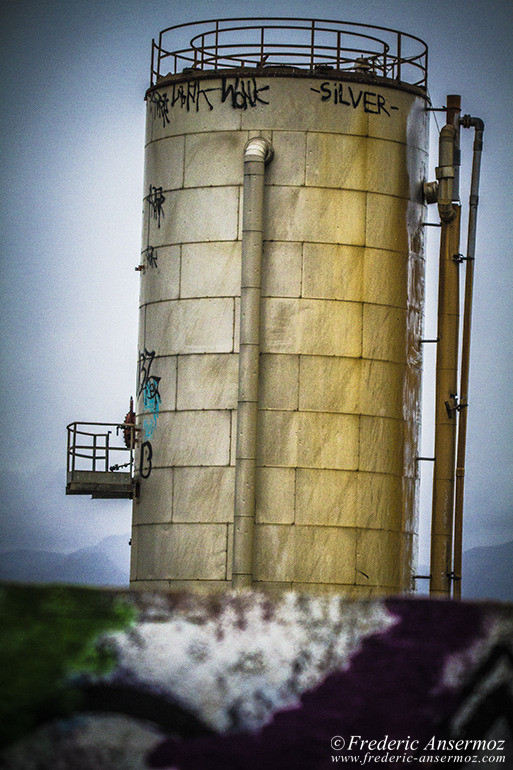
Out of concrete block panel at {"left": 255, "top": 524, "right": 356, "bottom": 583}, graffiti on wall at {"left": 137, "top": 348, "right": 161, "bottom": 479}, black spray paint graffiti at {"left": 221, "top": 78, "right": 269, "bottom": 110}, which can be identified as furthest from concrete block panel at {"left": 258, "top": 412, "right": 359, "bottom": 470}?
black spray paint graffiti at {"left": 221, "top": 78, "right": 269, "bottom": 110}

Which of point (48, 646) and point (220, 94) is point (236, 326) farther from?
point (48, 646)

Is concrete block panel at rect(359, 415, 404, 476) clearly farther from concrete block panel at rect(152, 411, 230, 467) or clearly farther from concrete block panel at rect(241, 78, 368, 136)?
concrete block panel at rect(241, 78, 368, 136)

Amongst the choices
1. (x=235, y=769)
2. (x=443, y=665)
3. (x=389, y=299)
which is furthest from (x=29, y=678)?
(x=389, y=299)

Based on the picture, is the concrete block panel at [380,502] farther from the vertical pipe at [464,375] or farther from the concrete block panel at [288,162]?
the concrete block panel at [288,162]

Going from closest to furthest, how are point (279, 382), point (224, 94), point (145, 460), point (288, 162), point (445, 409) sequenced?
point (279, 382)
point (288, 162)
point (224, 94)
point (145, 460)
point (445, 409)

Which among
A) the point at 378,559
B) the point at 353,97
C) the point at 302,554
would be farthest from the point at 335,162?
the point at 378,559

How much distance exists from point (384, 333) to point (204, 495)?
4.98 metres

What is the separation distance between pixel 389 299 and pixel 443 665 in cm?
1686

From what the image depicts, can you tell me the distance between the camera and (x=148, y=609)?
1256cm

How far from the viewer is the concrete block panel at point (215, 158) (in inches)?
1131

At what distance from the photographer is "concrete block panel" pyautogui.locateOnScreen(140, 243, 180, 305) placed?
29141mm

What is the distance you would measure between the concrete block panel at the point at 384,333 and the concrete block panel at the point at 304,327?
56cm

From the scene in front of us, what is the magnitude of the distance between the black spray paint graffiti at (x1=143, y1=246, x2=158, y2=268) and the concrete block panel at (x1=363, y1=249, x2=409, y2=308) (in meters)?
4.52

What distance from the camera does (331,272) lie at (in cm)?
2830
